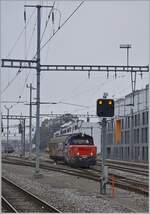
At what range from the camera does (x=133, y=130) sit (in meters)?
62.7

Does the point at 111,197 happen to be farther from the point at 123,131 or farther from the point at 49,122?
the point at 49,122

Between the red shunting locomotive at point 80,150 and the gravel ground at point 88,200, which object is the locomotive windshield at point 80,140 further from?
the gravel ground at point 88,200

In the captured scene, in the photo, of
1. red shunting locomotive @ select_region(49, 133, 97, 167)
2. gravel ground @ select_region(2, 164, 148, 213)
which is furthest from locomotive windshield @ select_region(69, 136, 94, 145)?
gravel ground @ select_region(2, 164, 148, 213)

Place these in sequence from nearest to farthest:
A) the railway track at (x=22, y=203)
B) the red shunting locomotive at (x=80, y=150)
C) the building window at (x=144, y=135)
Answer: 1. the railway track at (x=22, y=203)
2. the red shunting locomotive at (x=80, y=150)
3. the building window at (x=144, y=135)

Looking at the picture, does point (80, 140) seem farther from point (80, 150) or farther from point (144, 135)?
point (144, 135)

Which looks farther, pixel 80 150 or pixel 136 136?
pixel 136 136

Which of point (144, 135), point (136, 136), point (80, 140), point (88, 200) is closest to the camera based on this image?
point (88, 200)

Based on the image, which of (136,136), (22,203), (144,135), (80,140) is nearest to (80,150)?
(80,140)

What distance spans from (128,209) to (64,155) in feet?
91.3

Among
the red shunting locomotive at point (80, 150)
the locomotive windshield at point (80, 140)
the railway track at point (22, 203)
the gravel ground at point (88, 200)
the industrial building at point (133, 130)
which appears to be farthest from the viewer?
the industrial building at point (133, 130)

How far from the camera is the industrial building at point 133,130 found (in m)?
58.2

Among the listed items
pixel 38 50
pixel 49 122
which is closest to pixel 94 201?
pixel 38 50

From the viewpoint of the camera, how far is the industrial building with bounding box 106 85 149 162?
58.2 meters

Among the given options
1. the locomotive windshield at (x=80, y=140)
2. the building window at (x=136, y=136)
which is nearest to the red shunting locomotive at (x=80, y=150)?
the locomotive windshield at (x=80, y=140)
